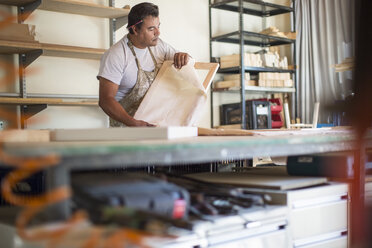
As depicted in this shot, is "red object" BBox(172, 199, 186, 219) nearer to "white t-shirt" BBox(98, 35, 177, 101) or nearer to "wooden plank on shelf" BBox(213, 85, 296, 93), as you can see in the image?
"white t-shirt" BBox(98, 35, 177, 101)

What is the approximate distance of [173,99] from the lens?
7.98 ft

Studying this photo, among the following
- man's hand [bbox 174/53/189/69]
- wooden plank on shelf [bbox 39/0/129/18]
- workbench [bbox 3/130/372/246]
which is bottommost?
workbench [bbox 3/130/372/246]

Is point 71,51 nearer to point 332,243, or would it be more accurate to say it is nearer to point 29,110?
point 29,110

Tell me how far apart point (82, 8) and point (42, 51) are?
0.59 metres

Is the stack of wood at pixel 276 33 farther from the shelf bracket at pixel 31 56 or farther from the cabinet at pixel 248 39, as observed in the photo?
the shelf bracket at pixel 31 56

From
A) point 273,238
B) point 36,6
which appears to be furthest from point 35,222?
point 36,6

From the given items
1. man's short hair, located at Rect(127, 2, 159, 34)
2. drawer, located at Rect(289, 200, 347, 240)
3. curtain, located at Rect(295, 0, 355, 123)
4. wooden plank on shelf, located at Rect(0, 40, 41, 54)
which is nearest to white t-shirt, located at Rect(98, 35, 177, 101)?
man's short hair, located at Rect(127, 2, 159, 34)

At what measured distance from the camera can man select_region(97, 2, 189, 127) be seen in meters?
2.69

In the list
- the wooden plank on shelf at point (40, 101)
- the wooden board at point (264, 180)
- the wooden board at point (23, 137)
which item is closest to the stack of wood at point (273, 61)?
the wooden plank on shelf at point (40, 101)

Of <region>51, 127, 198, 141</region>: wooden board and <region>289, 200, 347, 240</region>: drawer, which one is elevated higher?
<region>51, 127, 198, 141</region>: wooden board

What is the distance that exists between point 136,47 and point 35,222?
195 cm

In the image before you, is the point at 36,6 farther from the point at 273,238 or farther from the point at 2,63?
the point at 273,238

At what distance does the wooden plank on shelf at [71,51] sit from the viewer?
13.1ft

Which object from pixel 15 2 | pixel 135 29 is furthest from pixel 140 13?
pixel 15 2
